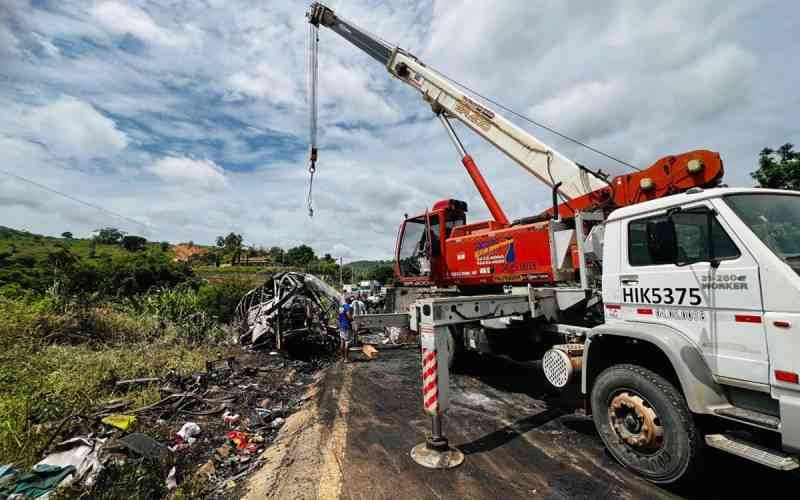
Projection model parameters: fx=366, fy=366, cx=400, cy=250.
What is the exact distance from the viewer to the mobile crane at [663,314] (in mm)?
2832

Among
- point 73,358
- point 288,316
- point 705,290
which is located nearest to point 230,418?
point 73,358

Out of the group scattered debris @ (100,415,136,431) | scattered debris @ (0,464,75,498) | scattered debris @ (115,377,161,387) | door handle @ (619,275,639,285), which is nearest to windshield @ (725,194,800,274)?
door handle @ (619,275,639,285)

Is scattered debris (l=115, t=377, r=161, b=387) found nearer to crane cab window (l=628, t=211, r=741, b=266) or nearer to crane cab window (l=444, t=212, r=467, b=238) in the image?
crane cab window (l=444, t=212, r=467, b=238)

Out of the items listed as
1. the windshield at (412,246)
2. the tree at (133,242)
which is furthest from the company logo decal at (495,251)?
the tree at (133,242)

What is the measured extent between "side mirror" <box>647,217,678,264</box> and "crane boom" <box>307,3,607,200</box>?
233 cm

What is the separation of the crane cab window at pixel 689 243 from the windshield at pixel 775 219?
0.67 ft

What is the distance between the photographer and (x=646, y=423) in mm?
3420

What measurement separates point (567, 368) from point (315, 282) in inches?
328

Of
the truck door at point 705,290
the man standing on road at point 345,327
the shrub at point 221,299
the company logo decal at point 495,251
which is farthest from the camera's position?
the shrub at point 221,299

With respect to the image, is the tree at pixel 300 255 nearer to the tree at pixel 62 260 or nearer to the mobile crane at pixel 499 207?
the tree at pixel 62 260

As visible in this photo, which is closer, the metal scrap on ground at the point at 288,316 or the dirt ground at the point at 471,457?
the dirt ground at the point at 471,457

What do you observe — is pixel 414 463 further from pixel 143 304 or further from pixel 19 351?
pixel 143 304

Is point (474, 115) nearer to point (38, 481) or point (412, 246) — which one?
point (412, 246)

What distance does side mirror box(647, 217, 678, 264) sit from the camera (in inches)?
130
